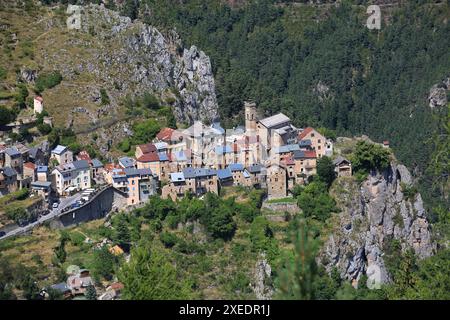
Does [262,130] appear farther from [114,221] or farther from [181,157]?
[114,221]

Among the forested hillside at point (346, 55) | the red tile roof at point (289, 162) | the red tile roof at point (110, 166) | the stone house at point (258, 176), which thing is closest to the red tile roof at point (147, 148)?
the red tile roof at point (110, 166)

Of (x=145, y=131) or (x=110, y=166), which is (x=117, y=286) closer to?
(x=110, y=166)

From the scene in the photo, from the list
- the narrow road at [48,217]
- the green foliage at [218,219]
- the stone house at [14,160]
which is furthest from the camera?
the stone house at [14,160]

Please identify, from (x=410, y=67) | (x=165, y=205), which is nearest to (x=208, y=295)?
(x=165, y=205)

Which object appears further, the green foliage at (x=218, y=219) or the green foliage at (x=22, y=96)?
the green foliage at (x=22, y=96)

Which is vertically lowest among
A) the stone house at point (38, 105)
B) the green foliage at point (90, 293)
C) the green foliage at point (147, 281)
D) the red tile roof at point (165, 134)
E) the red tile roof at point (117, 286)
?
the green foliage at point (90, 293)

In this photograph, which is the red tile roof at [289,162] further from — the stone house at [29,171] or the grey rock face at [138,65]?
the stone house at [29,171]

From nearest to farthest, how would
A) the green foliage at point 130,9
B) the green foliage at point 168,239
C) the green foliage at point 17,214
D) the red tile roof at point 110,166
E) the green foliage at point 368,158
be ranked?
the green foliage at point 17,214, the green foliage at point 168,239, the red tile roof at point 110,166, the green foliage at point 368,158, the green foliage at point 130,9
